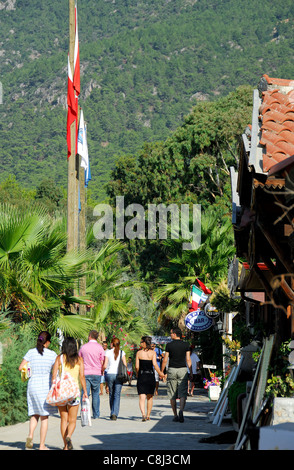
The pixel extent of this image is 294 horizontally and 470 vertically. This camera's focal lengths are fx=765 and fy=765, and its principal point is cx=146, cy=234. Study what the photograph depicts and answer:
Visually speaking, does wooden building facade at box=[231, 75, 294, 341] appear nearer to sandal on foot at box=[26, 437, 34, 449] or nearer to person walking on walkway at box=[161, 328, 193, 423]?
sandal on foot at box=[26, 437, 34, 449]

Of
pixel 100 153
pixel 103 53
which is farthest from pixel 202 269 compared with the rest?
pixel 103 53

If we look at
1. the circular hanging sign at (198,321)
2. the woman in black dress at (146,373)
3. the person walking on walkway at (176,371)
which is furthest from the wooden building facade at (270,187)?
the circular hanging sign at (198,321)

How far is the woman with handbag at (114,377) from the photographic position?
1443 cm

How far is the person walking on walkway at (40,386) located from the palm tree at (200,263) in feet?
57.4

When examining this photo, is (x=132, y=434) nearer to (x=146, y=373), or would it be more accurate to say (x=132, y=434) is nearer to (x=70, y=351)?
(x=70, y=351)

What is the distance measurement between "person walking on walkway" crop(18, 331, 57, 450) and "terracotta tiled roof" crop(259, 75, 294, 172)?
4.12m

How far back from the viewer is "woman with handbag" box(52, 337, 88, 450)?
972cm

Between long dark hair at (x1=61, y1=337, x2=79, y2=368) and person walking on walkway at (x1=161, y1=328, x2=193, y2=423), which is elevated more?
long dark hair at (x1=61, y1=337, x2=79, y2=368)

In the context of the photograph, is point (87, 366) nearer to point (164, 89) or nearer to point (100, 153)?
point (100, 153)

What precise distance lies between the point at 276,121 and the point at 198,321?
40.5 ft

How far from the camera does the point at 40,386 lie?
9781 mm

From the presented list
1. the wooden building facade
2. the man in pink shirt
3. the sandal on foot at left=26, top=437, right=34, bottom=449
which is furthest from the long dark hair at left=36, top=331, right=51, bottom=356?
the man in pink shirt

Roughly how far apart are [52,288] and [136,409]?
4477 mm

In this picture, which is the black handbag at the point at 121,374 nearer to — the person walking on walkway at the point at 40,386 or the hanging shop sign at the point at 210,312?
the person walking on walkway at the point at 40,386
